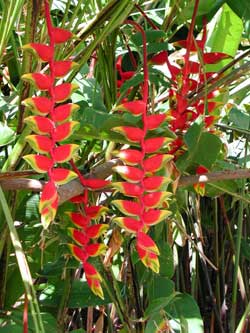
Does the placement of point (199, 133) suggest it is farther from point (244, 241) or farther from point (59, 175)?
point (244, 241)

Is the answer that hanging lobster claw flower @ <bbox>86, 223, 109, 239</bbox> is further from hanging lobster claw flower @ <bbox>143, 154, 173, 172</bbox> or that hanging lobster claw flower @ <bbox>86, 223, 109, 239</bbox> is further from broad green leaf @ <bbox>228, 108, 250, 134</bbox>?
broad green leaf @ <bbox>228, 108, 250, 134</bbox>

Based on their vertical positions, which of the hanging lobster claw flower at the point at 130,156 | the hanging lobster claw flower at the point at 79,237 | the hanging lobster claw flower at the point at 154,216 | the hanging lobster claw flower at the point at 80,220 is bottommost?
the hanging lobster claw flower at the point at 79,237

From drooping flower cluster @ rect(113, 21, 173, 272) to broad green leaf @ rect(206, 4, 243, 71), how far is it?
258 mm

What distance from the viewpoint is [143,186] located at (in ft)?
1.67

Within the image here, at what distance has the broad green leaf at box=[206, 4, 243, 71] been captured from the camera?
2.44 feet

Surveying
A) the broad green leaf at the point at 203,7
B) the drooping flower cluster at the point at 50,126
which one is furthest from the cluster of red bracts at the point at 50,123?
the broad green leaf at the point at 203,7

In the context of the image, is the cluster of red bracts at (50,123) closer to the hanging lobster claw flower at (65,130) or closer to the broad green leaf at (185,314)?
the hanging lobster claw flower at (65,130)

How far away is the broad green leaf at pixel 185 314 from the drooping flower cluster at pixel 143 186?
17 centimetres

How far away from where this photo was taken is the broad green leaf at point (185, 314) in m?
0.65

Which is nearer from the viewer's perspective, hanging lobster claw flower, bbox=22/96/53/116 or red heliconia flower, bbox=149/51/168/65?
hanging lobster claw flower, bbox=22/96/53/116

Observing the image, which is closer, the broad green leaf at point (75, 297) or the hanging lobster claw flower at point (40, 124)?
the hanging lobster claw flower at point (40, 124)

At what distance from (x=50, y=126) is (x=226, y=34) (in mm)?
339

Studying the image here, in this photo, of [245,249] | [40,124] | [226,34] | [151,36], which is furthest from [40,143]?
[245,249]

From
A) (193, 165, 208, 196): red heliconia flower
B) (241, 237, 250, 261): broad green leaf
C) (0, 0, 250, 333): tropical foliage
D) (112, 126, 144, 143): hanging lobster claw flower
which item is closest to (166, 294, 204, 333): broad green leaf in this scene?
(0, 0, 250, 333): tropical foliage
